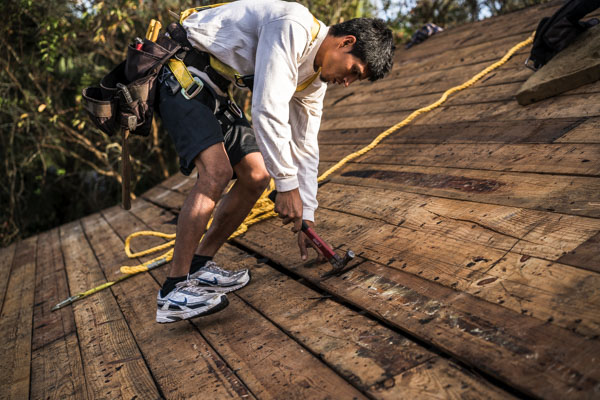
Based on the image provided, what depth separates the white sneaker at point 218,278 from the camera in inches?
80.1

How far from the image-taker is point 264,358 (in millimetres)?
1512

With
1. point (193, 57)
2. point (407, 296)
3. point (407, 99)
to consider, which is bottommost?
point (407, 296)

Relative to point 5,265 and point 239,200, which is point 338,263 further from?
point 5,265

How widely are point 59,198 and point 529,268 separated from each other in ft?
27.5

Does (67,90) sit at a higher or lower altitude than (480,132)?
higher

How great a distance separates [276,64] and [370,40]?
41cm

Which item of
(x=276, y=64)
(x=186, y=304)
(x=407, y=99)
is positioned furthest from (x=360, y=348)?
(x=407, y=99)

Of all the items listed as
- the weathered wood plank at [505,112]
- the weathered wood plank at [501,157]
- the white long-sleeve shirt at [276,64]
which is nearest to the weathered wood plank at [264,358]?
the white long-sleeve shirt at [276,64]

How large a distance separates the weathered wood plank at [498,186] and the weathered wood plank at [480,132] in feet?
0.97

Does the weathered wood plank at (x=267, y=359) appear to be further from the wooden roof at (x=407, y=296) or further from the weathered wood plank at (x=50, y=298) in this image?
the weathered wood plank at (x=50, y=298)

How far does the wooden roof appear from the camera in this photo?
4.09 ft

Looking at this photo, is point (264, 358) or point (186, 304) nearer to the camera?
point (264, 358)

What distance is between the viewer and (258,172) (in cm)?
213

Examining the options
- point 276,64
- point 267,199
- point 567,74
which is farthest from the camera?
point 267,199
